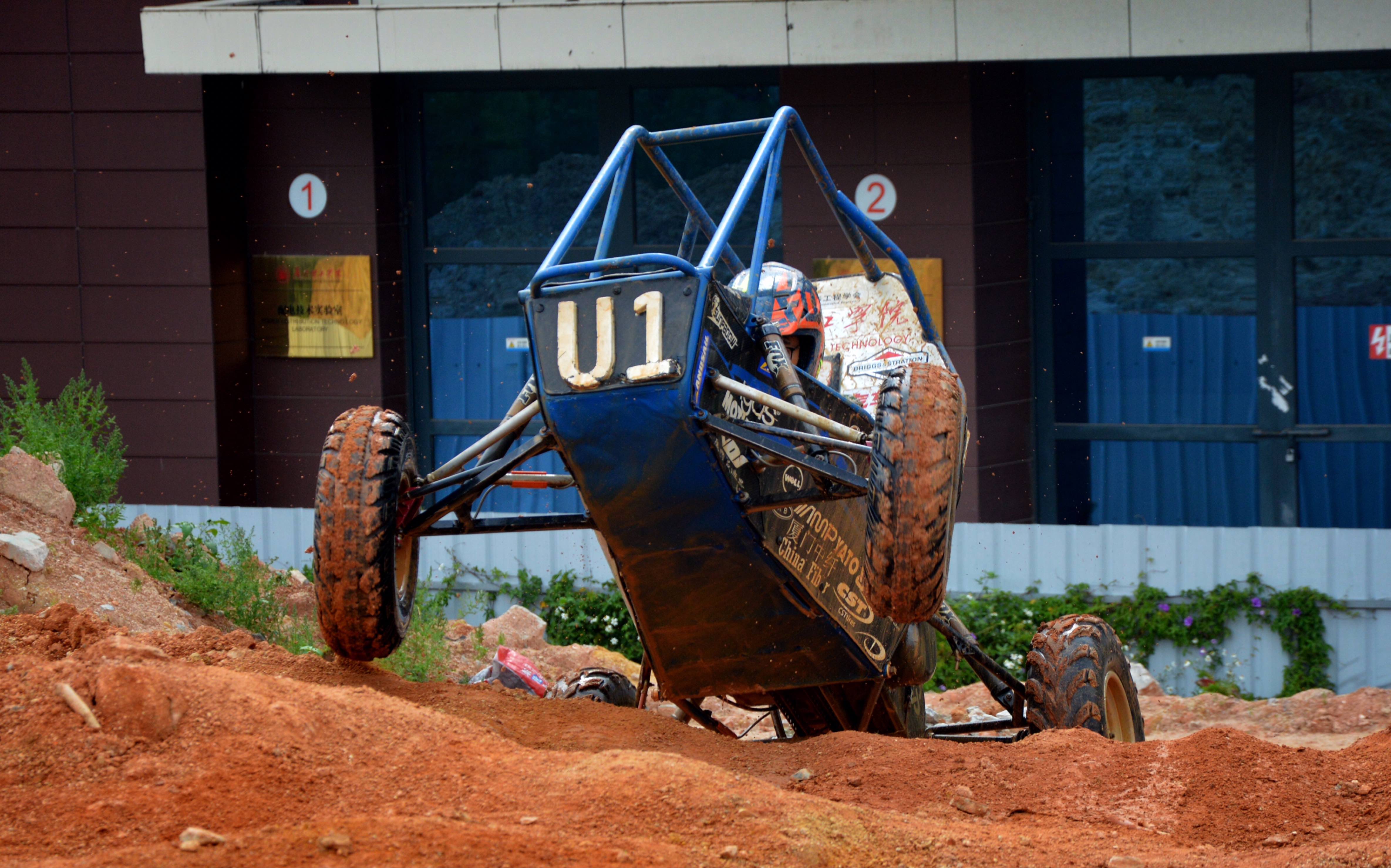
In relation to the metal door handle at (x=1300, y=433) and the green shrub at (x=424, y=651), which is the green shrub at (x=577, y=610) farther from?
the metal door handle at (x=1300, y=433)

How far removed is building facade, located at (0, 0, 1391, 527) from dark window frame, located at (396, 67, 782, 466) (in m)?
0.03

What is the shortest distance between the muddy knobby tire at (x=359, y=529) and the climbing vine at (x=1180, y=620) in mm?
5357

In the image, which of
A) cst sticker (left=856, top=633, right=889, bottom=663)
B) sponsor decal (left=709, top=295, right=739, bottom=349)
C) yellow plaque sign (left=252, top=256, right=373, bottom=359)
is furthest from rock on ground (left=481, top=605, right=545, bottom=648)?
sponsor decal (left=709, top=295, right=739, bottom=349)

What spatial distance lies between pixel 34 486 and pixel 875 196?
5.89 metres

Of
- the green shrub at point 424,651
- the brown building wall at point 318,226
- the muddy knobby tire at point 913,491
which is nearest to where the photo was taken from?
the muddy knobby tire at point 913,491

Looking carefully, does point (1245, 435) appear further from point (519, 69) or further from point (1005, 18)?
point (519, 69)

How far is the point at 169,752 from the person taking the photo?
4031mm

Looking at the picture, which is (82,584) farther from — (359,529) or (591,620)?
(591,620)

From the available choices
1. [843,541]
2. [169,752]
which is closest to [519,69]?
[843,541]

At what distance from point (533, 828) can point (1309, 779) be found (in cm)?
270

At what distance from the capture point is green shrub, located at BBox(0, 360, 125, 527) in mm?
8789

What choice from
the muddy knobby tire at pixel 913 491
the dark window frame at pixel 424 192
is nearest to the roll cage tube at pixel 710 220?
the muddy knobby tire at pixel 913 491

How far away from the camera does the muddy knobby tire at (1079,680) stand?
6324 millimetres

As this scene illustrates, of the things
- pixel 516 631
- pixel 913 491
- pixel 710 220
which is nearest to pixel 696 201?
pixel 710 220
